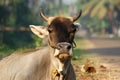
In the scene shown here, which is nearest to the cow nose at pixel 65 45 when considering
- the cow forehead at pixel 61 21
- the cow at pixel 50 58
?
the cow at pixel 50 58

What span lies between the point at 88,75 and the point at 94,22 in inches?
3360

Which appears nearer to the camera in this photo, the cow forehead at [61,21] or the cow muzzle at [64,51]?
the cow muzzle at [64,51]

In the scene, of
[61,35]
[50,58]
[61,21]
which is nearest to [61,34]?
[61,35]

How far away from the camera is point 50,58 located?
7707 millimetres

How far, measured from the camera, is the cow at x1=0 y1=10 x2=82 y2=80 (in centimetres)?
698

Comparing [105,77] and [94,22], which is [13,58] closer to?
[105,77]

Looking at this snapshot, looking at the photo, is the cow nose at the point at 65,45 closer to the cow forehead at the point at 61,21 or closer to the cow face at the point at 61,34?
the cow face at the point at 61,34

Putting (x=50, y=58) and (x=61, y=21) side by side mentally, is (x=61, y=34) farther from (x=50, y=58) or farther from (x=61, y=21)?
(x=50, y=58)

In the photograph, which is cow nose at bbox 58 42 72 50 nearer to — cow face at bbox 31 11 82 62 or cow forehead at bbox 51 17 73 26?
cow face at bbox 31 11 82 62

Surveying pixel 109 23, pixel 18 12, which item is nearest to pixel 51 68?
pixel 18 12

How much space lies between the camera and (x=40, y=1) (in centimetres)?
6419

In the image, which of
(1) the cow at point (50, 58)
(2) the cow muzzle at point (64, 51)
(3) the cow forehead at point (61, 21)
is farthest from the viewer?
(3) the cow forehead at point (61, 21)

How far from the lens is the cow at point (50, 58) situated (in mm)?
6977

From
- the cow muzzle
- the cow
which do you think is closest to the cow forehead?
the cow
